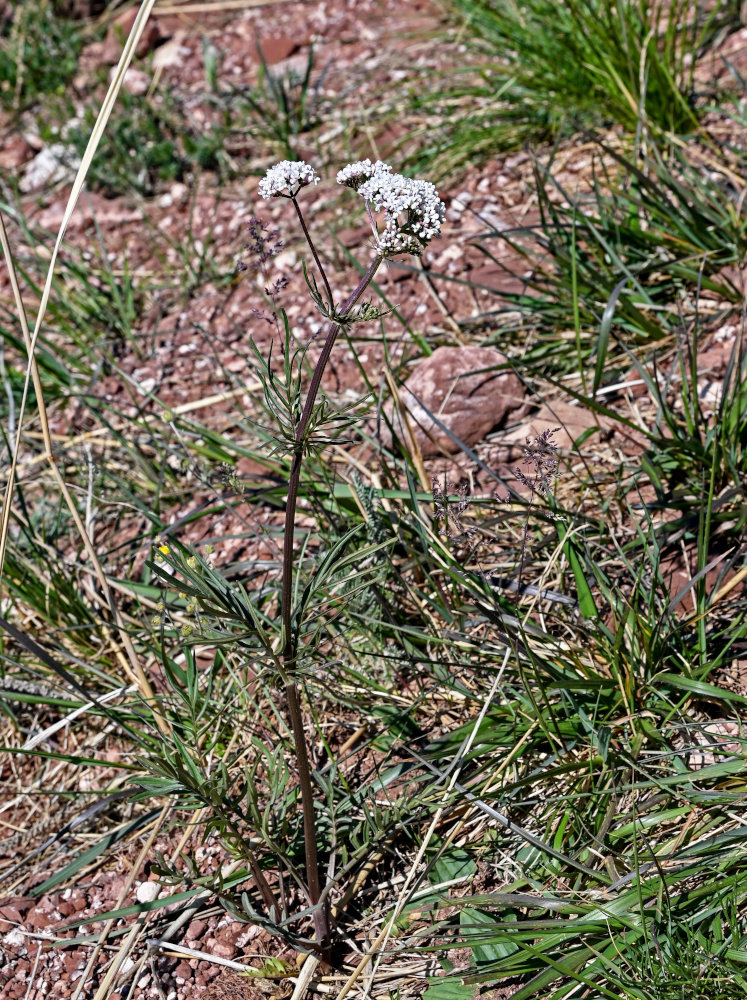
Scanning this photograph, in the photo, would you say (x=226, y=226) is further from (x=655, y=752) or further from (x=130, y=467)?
(x=655, y=752)

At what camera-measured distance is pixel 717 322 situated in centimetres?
258

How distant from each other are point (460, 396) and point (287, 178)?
130 centimetres

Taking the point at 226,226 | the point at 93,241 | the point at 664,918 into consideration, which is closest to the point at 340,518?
the point at 664,918

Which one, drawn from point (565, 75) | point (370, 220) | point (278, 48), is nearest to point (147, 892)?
point (370, 220)

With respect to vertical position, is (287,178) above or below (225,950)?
above

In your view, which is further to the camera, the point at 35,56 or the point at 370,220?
the point at 35,56

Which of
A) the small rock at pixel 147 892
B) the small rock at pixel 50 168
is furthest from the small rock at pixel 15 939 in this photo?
the small rock at pixel 50 168

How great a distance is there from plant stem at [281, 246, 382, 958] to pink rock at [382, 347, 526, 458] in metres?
1.03

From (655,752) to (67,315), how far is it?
2.63m

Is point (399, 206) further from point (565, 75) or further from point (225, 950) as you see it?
point (565, 75)

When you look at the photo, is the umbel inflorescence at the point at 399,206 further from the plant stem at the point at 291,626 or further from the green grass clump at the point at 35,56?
the green grass clump at the point at 35,56

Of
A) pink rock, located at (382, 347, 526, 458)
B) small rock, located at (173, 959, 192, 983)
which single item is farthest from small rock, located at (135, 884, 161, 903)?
pink rock, located at (382, 347, 526, 458)

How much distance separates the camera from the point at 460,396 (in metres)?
2.55

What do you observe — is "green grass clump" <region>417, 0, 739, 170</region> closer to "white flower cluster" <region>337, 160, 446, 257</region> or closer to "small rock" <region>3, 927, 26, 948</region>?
"white flower cluster" <region>337, 160, 446, 257</region>
